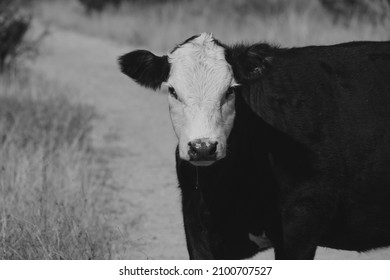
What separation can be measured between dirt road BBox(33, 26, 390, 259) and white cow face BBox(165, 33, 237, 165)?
1.09 m

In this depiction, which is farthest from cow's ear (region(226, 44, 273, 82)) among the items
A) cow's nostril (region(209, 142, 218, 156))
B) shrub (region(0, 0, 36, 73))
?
shrub (region(0, 0, 36, 73))

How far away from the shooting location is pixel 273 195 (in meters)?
4.28

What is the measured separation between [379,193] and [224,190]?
2.65 feet

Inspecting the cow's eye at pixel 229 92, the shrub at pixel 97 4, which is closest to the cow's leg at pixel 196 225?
the cow's eye at pixel 229 92

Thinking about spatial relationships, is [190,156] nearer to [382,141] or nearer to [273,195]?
[273,195]

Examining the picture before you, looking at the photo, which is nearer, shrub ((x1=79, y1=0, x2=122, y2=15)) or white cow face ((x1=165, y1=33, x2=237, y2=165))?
white cow face ((x1=165, y1=33, x2=237, y2=165))

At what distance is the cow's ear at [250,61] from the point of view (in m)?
4.32

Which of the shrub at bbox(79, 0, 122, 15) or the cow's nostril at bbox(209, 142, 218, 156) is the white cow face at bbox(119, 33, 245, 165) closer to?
the cow's nostril at bbox(209, 142, 218, 156)

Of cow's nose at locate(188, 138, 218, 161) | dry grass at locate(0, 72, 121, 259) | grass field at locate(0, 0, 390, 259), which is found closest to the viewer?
cow's nose at locate(188, 138, 218, 161)

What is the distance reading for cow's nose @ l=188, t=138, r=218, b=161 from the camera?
3.83 m

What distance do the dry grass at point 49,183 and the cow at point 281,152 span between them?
1.02 meters

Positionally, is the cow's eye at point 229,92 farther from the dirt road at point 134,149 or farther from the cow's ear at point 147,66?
the dirt road at point 134,149
